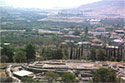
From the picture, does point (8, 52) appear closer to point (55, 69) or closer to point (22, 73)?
point (22, 73)

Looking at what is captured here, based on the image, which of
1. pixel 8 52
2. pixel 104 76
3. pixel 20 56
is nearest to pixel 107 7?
pixel 8 52

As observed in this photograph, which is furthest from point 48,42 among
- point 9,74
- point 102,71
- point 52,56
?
point 102,71

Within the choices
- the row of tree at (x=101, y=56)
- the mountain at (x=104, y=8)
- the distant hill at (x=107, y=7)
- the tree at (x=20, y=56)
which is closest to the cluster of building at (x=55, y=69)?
the tree at (x=20, y=56)

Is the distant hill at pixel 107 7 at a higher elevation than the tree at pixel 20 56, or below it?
higher

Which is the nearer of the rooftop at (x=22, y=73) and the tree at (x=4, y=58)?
the rooftop at (x=22, y=73)

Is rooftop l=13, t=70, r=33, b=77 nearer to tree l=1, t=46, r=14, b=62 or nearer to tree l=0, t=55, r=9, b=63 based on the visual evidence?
tree l=0, t=55, r=9, b=63

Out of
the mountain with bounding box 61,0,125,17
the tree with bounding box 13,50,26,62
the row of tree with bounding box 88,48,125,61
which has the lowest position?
the row of tree with bounding box 88,48,125,61

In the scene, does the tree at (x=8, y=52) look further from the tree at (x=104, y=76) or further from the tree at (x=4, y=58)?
the tree at (x=104, y=76)

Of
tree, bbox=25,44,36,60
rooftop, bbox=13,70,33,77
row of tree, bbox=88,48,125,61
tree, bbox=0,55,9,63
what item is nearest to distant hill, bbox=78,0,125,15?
row of tree, bbox=88,48,125,61

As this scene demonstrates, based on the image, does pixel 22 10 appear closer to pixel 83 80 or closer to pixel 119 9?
pixel 119 9

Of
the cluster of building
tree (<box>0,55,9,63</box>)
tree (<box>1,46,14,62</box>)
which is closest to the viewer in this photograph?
the cluster of building

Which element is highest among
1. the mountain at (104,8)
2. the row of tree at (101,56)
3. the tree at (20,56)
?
the mountain at (104,8)
